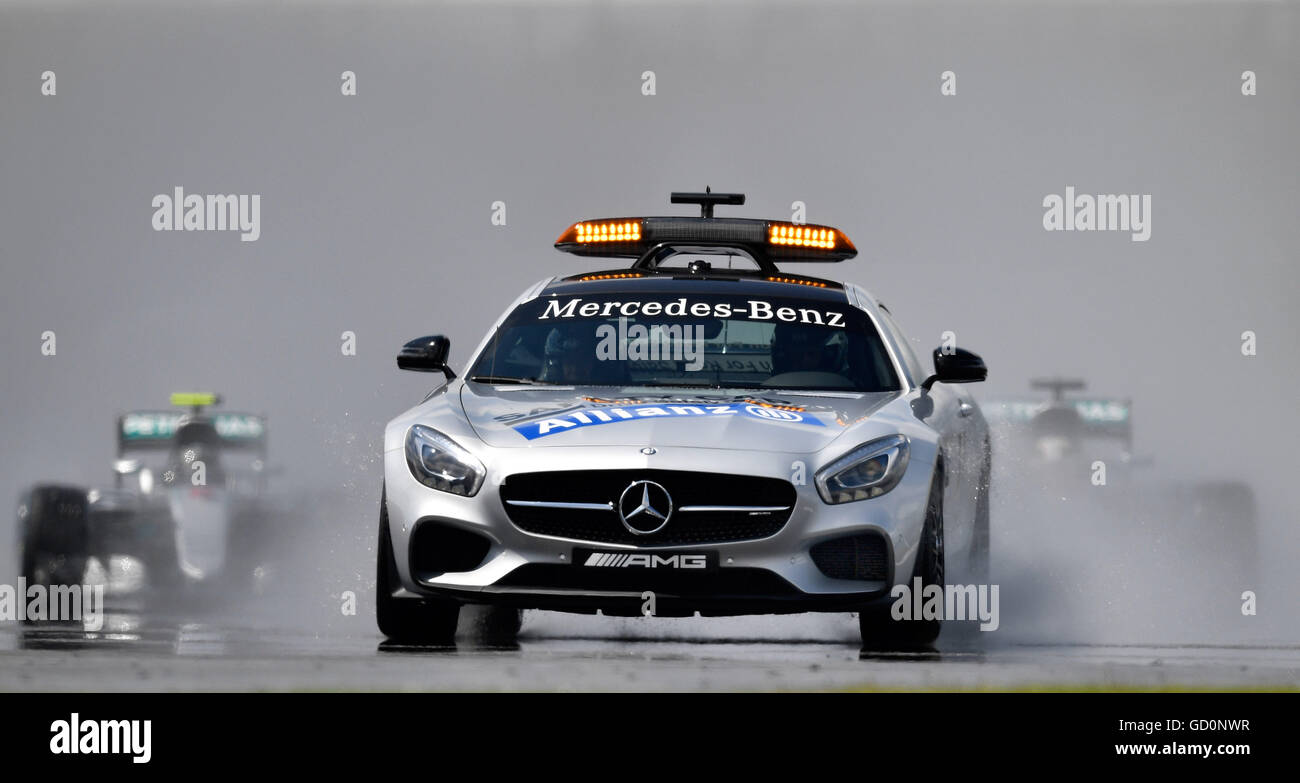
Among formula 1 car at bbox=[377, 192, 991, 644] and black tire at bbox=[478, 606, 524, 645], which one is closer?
formula 1 car at bbox=[377, 192, 991, 644]

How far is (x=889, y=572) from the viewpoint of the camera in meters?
6.21

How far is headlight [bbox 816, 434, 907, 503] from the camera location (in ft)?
20.5

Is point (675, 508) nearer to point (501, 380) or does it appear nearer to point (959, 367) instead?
point (501, 380)

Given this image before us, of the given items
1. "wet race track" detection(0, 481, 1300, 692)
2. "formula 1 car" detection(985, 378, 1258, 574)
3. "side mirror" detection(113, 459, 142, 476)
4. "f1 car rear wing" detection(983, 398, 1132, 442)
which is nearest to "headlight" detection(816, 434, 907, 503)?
"wet race track" detection(0, 481, 1300, 692)

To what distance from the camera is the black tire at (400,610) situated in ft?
21.1

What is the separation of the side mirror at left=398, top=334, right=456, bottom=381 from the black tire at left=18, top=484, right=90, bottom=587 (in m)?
5.74

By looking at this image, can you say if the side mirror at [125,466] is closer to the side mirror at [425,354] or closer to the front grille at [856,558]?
the side mirror at [425,354]

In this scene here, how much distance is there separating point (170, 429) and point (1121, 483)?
7287 mm

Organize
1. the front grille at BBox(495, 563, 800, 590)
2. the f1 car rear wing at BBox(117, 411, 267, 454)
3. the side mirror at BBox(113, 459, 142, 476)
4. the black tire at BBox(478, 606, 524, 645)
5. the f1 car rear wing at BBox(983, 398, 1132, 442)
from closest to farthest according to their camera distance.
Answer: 1. the front grille at BBox(495, 563, 800, 590)
2. the black tire at BBox(478, 606, 524, 645)
3. the f1 car rear wing at BBox(983, 398, 1132, 442)
4. the side mirror at BBox(113, 459, 142, 476)
5. the f1 car rear wing at BBox(117, 411, 267, 454)

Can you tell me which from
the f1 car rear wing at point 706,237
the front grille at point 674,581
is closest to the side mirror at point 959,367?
the f1 car rear wing at point 706,237

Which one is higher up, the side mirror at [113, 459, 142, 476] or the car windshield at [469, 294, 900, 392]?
the car windshield at [469, 294, 900, 392]

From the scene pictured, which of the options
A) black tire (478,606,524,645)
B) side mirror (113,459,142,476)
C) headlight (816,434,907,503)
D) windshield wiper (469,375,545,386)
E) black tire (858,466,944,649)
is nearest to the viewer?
headlight (816,434,907,503)

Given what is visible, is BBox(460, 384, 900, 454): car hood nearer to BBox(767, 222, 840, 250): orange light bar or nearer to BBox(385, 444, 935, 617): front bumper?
BBox(385, 444, 935, 617): front bumper
